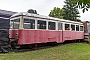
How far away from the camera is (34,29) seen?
1274 cm

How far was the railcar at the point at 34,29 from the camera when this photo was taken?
1202 cm

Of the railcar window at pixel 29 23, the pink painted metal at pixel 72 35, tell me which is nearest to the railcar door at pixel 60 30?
the pink painted metal at pixel 72 35

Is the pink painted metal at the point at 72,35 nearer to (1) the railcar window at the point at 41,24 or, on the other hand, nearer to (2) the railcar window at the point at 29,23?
(1) the railcar window at the point at 41,24

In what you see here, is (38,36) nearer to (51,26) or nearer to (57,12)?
(51,26)

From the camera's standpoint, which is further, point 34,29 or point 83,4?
point 34,29

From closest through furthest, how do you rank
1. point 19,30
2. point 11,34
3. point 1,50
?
point 1,50 → point 19,30 → point 11,34

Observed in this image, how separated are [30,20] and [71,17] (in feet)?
101

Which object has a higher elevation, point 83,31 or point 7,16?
point 7,16

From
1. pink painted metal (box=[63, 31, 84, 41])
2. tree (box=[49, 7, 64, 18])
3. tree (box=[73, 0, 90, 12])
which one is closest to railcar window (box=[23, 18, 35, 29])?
pink painted metal (box=[63, 31, 84, 41])

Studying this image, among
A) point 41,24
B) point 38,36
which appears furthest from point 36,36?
point 41,24

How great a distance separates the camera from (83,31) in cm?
2152

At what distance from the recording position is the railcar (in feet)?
39.4

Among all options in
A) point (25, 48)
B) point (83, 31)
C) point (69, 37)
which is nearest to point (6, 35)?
point (25, 48)

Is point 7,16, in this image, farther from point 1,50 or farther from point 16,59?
point 16,59
